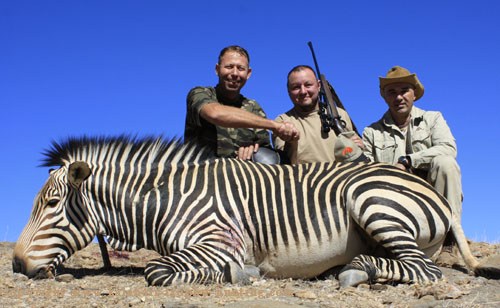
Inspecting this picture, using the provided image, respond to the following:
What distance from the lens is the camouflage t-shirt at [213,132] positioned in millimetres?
5574

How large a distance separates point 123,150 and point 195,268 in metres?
1.53

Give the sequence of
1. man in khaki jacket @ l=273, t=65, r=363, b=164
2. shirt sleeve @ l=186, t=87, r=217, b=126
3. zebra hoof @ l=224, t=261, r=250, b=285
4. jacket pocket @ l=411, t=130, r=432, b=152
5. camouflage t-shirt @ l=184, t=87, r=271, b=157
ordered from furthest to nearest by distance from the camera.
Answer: man in khaki jacket @ l=273, t=65, r=363, b=164 < jacket pocket @ l=411, t=130, r=432, b=152 < camouflage t-shirt @ l=184, t=87, r=271, b=157 < shirt sleeve @ l=186, t=87, r=217, b=126 < zebra hoof @ l=224, t=261, r=250, b=285

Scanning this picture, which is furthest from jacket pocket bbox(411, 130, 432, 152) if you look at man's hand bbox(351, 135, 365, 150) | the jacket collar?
man's hand bbox(351, 135, 365, 150)

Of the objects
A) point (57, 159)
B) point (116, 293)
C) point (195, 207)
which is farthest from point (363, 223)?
point (57, 159)

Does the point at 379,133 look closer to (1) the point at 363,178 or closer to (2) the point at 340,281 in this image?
(1) the point at 363,178

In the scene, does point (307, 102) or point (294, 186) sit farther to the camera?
point (307, 102)

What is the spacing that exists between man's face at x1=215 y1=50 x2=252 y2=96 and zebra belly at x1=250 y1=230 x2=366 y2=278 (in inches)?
96.9

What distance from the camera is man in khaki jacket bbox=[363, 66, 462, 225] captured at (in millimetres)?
5340

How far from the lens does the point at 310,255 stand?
4.20 meters

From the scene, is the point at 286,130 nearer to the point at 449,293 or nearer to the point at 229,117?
the point at 229,117

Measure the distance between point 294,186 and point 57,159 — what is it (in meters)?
2.30

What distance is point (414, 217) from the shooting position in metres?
4.13

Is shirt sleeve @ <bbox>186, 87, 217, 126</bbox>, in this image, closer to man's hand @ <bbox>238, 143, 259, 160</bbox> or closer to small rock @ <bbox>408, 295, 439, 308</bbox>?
man's hand @ <bbox>238, 143, 259, 160</bbox>

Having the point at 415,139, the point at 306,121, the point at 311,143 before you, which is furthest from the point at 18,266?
the point at 415,139
